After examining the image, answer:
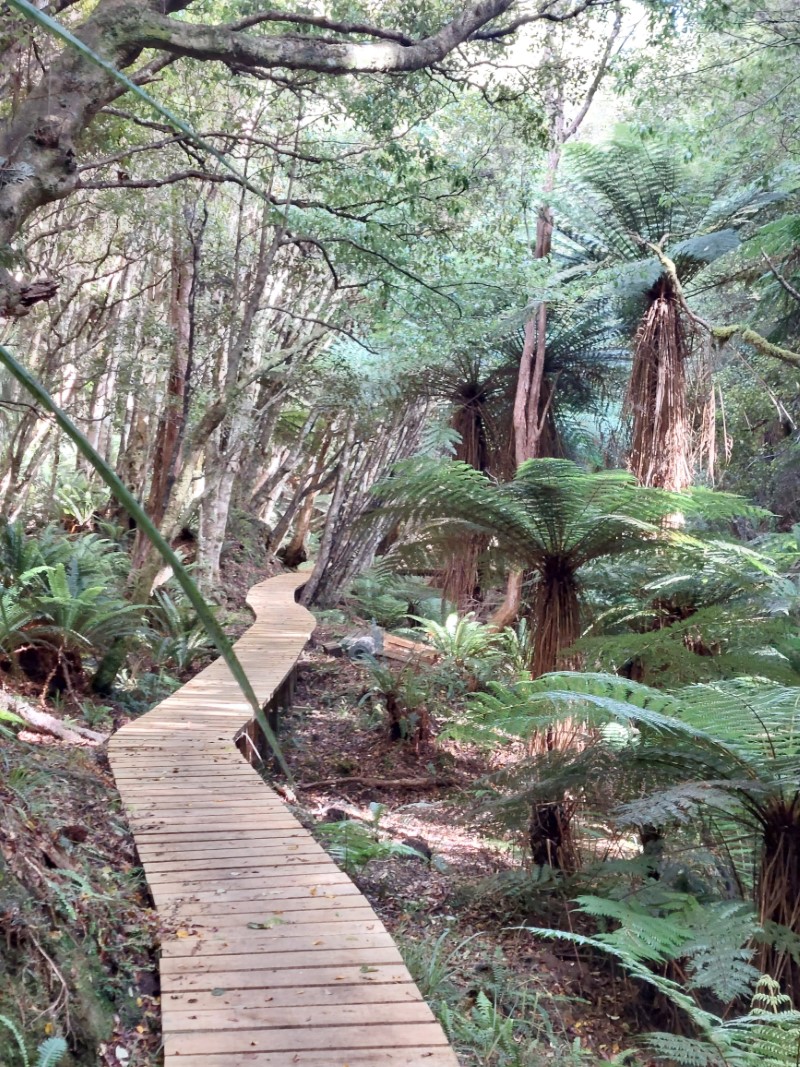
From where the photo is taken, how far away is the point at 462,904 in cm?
437

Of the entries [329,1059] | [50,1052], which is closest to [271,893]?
[329,1059]

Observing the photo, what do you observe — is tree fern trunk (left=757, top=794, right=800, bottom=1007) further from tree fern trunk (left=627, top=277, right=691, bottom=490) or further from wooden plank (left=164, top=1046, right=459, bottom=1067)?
tree fern trunk (left=627, top=277, right=691, bottom=490)

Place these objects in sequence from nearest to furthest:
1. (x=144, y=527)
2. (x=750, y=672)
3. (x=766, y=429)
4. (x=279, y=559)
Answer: (x=144, y=527) < (x=750, y=672) < (x=766, y=429) < (x=279, y=559)

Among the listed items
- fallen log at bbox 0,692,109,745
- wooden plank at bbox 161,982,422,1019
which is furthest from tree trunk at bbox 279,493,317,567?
wooden plank at bbox 161,982,422,1019

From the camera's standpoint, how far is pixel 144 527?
37 centimetres

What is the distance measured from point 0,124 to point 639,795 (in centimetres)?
457

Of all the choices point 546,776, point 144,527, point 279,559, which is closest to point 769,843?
point 546,776

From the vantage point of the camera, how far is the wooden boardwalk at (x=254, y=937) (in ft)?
7.52

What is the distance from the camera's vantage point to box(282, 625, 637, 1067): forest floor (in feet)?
10.6

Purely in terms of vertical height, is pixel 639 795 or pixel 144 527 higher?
pixel 144 527

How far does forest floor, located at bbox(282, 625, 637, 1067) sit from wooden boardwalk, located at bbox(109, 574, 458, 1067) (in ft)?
1.42

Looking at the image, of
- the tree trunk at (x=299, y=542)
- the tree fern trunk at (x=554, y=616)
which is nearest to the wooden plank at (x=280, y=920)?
the tree fern trunk at (x=554, y=616)

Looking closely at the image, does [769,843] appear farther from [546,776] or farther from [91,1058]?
[91,1058]

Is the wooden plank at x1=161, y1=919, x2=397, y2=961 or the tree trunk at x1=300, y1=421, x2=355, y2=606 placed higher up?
the tree trunk at x1=300, y1=421, x2=355, y2=606
